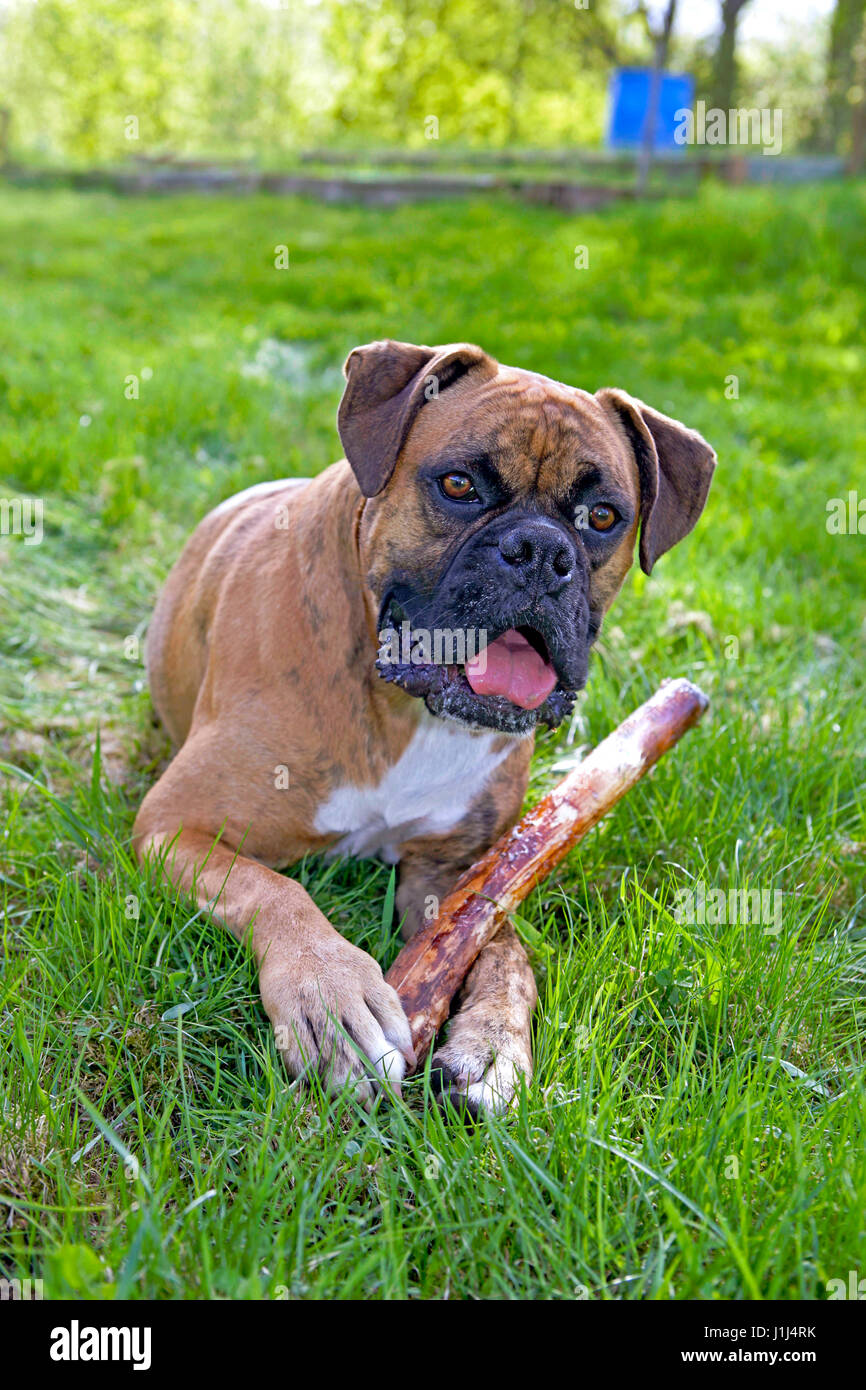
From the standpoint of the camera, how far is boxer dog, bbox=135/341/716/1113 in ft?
8.38

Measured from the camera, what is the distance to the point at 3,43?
31.7m

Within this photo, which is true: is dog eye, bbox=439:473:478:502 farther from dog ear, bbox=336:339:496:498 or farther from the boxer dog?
dog ear, bbox=336:339:496:498

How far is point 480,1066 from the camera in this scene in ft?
7.59

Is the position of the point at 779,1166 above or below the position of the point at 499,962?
below

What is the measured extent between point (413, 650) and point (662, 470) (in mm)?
966

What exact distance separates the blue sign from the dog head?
17.9m

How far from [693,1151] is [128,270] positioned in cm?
1074

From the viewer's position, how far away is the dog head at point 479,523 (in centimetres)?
259

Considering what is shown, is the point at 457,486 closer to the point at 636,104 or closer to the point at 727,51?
the point at 727,51

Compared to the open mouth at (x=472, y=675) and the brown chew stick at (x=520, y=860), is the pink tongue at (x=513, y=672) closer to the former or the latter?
the open mouth at (x=472, y=675)

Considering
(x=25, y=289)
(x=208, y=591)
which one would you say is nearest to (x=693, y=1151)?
(x=208, y=591)

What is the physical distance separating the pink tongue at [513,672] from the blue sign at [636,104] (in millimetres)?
18167

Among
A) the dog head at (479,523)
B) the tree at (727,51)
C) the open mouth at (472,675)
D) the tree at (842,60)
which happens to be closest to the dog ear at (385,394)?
the dog head at (479,523)

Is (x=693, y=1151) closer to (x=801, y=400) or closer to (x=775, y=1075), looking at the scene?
(x=775, y=1075)
